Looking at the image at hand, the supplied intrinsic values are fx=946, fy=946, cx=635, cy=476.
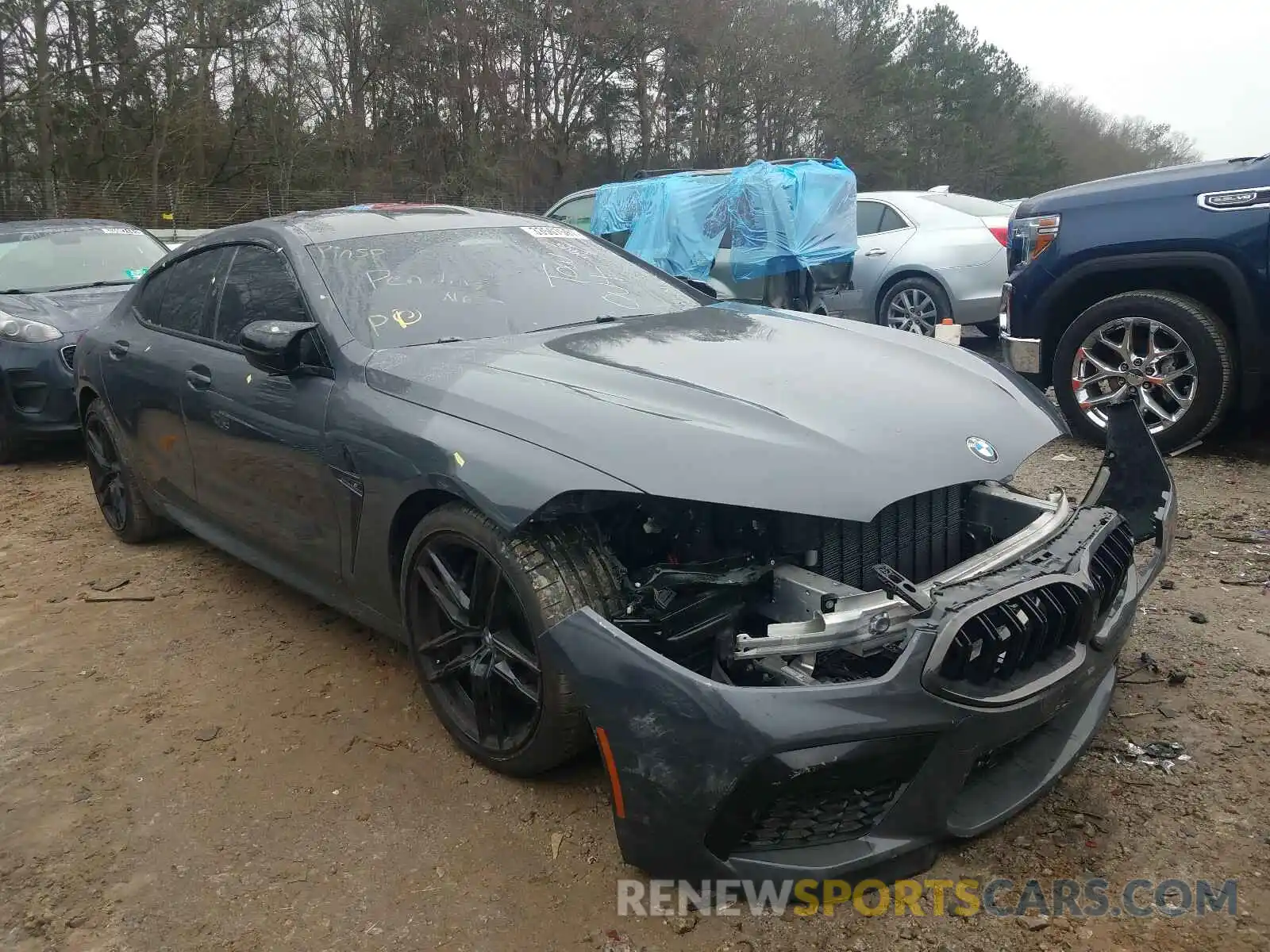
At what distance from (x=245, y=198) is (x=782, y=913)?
75.6 ft

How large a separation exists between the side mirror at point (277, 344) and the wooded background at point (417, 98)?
64.1ft

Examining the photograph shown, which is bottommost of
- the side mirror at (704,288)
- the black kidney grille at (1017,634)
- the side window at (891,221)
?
the black kidney grille at (1017,634)

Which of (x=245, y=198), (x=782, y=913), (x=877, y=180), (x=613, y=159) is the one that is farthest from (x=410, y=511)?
(x=877, y=180)

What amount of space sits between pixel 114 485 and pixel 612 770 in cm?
388

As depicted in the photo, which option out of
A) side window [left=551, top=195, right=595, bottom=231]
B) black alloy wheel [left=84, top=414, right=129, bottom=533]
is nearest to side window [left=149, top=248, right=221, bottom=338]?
black alloy wheel [left=84, top=414, right=129, bottom=533]

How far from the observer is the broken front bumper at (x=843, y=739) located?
181 cm

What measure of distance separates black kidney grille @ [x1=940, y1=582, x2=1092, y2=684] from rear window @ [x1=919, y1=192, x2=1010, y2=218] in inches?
283

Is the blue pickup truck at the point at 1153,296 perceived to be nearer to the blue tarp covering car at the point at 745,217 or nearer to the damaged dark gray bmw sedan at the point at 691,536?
the damaged dark gray bmw sedan at the point at 691,536

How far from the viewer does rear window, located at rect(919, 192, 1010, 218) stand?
8562mm

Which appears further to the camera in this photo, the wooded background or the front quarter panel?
the wooded background

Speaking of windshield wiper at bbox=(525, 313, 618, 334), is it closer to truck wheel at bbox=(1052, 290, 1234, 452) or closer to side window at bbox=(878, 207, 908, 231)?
truck wheel at bbox=(1052, 290, 1234, 452)

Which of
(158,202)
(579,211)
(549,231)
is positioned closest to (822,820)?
(549,231)

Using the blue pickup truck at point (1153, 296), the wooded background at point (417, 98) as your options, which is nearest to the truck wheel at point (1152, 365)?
the blue pickup truck at point (1153, 296)

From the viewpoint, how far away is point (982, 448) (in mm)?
2297
